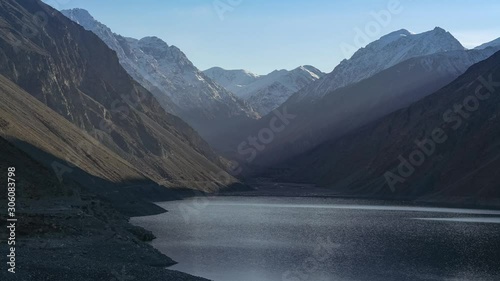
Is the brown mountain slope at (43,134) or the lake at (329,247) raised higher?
the brown mountain slope at (43,134)

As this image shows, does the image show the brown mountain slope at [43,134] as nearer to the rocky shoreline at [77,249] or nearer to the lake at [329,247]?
the lake at [329,247]

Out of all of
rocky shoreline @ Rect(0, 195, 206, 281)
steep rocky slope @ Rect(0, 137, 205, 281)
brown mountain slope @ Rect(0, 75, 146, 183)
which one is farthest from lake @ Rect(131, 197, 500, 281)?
brown mountain slope @ Rect(0, 75, 146, 183)

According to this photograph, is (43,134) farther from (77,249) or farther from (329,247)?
(77,249)

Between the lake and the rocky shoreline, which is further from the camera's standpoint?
the lake

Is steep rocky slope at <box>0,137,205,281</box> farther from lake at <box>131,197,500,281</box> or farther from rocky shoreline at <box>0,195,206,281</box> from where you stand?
lake at <box>131,197,500,281</box>

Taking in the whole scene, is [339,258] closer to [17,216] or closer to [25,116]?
[17,216]

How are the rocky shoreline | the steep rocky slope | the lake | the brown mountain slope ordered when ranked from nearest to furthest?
1. the rocky shoreline
2. the steep rocky slope
3. the lake
4. the brown mountain slope

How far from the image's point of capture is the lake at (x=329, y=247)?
7584 cm

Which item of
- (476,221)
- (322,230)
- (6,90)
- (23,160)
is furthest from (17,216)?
(6,90)

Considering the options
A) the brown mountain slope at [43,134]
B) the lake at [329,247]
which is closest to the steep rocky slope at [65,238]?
the lake at [329,247]

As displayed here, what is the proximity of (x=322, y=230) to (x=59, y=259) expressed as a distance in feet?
238

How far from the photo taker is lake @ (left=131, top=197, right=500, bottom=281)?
249 feet

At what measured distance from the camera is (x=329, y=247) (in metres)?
98.9

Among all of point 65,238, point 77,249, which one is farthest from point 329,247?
point 77,249
